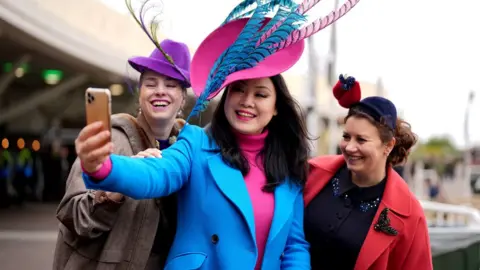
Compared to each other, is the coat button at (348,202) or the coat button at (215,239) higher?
the coat button at (348,202)

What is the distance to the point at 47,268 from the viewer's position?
7695 millimetres

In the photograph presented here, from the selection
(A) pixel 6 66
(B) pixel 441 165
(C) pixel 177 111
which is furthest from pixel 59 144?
(B) pixel 441 165

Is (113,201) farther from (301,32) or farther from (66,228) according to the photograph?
(301,32)

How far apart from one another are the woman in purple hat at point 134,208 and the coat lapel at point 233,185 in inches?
12.1

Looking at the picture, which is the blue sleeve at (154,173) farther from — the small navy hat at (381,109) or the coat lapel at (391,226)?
the coat lapel at (391,226)

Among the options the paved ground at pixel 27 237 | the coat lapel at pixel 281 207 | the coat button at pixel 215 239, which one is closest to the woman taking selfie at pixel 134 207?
the coat button at pixel 215 239

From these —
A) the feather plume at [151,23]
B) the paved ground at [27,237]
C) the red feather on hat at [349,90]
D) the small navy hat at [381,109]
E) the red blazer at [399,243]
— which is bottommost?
the paved ground at [27,237]

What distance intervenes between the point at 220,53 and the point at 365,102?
745mm

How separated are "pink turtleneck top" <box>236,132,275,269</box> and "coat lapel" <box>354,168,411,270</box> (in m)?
0.58

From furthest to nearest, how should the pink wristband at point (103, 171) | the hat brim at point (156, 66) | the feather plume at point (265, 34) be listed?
the hat brim at point (156, 66) < the feather plume at point (265, 34) < the pink wristband at point (103, 171)

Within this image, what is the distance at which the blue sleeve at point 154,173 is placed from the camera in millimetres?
1899

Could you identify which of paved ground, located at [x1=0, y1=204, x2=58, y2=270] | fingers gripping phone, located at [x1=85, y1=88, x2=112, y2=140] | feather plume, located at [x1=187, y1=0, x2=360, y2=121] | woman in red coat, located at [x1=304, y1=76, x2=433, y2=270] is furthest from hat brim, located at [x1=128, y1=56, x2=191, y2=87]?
paved ground, located at [x1=0, y1=204, x2=58, y2=270]

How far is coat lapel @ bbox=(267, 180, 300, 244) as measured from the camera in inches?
92.7

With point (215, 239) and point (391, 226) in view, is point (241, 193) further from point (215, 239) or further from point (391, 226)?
point (391, 226)
